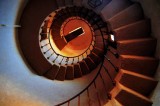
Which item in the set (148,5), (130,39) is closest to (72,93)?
(130,39)

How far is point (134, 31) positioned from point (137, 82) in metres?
1.27

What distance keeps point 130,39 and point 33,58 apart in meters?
2.93

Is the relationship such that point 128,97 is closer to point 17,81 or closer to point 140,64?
point 140,64

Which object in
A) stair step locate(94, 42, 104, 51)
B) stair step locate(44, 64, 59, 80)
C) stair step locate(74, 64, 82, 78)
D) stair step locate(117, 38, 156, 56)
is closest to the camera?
stair step locate(117, 38, 156, 56)

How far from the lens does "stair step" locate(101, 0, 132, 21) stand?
526 centimetres

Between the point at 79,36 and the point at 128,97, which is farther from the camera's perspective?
the point at 79,36

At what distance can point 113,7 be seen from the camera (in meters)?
5.36

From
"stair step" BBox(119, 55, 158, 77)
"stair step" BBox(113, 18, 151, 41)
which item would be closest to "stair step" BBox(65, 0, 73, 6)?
"stair step" BBox(113, 18, 151, 41)

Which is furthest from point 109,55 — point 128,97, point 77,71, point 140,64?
point 128,97

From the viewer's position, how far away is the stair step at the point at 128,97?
407 cm

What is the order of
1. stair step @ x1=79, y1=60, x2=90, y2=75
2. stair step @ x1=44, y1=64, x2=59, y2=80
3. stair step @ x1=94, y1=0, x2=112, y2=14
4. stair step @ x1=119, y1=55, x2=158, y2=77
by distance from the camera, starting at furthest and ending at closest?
stair step @ x1=79, y1=60, x2=90, y2=75, stair step @ x1=44, y1=64, x2=59, y2=80, stair step @ x1=94, y1=0, x2=112, y2=14, stair step @ x1=119, y1=55, x2=158, y2=77

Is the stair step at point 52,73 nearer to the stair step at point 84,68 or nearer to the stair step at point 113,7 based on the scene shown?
the stair step at point 84,68

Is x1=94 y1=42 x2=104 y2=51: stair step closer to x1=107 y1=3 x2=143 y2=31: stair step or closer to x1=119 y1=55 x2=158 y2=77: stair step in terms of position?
x1=107 y1=3 x2=143 y2=31: stair step

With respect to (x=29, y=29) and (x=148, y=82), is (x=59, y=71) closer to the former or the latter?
(x=29, y=29)
